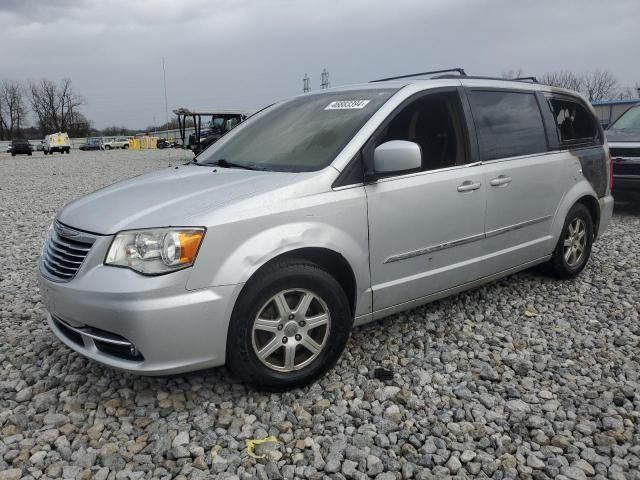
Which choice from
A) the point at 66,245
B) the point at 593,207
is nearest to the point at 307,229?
the point at 66,245

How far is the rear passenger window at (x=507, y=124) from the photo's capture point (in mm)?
3812

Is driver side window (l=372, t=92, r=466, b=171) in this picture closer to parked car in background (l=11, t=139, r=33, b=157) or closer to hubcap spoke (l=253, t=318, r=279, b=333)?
hubcap spoke (l=253, t=318, r=279, b=333)

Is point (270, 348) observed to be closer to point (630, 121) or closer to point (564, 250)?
point (564, 250)

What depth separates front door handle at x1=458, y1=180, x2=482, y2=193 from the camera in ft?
11.7

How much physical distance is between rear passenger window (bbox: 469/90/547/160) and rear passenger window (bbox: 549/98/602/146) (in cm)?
29

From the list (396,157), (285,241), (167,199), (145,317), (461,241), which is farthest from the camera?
(461,241)

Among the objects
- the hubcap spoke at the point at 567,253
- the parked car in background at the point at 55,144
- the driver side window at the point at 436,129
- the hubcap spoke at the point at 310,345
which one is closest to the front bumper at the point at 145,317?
the hubcap spoke at the point at 310,345

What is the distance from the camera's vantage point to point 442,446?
2.49 meters

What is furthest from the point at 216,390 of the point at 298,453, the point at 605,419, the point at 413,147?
the point at 605,419

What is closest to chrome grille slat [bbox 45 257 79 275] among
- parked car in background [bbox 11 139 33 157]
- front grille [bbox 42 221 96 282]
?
front grille [bbox 42 221 96 282]

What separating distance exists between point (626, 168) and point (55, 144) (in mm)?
46115

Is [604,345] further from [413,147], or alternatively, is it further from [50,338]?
[50,338]

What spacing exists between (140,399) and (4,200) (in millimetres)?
10423

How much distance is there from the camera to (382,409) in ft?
9.23
